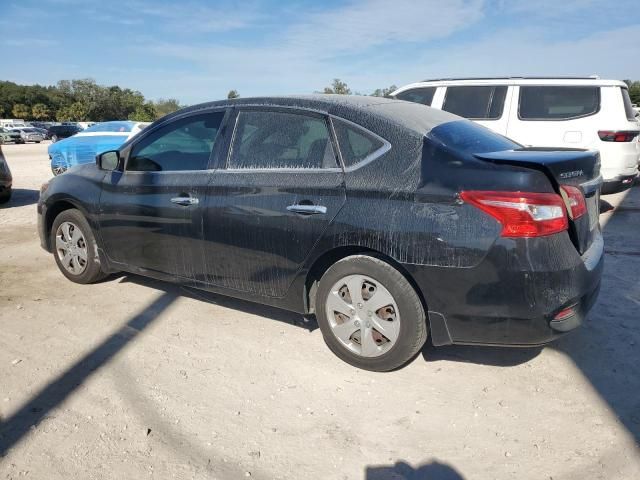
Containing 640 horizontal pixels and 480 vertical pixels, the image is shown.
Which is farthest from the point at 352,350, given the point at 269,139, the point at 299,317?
the point at 269,139

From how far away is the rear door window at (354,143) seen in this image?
323cm

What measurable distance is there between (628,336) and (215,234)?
2989 millimetres

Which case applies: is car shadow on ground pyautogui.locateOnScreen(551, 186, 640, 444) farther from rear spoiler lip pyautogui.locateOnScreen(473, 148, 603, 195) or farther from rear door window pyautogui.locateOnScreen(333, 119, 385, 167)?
rear door window pyautogui.locateOnScreen(333, 119, 385, 167)

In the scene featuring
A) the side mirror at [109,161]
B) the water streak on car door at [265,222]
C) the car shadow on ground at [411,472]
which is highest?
the side mirror at [109,161]

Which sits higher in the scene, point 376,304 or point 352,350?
point 376,304

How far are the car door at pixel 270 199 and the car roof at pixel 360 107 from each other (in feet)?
0.22

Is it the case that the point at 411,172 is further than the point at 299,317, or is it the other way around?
the point at 299,317

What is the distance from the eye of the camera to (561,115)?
26.3ft

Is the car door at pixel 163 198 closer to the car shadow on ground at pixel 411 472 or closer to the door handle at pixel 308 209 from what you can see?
the door handle at pixel 308 209

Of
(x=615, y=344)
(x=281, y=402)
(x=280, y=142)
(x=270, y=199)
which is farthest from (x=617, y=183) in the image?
(x=281, y=402)

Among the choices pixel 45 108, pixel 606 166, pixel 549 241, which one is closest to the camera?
pixel 549 241

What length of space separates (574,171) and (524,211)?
0.49 meters

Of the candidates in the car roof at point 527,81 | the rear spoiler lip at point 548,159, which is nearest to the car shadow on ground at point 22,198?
the car roof at point 527,81

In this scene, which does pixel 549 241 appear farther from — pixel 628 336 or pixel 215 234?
pixel 215 234
